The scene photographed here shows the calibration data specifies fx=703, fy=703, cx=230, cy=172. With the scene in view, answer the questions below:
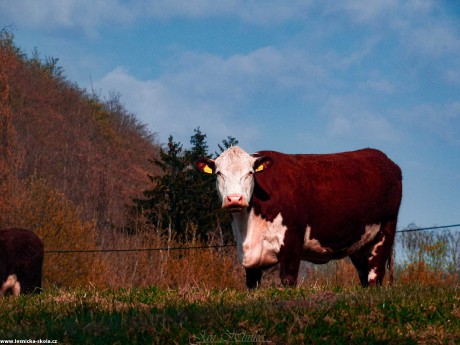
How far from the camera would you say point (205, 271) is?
23.9 meters

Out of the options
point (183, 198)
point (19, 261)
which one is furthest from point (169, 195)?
point (19, 261)

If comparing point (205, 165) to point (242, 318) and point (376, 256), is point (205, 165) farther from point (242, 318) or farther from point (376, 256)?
point (242, 318)

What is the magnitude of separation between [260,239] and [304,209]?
816 millimetres

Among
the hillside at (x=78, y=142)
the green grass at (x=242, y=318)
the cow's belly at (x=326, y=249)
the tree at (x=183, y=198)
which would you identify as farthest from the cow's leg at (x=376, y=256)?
the hillside at (x=78, y=142)

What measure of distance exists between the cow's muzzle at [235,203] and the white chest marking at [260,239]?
509 mm

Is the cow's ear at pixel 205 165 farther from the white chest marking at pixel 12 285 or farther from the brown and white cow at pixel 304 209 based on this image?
the white chest marking at pixel 12 285

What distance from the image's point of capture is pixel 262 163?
10.4 meters

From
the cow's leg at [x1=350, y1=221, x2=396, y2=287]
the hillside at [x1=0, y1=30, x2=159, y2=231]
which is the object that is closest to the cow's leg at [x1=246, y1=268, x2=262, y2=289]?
the cow's leg at [x1=350, y1=221, x2=396, y2=287]

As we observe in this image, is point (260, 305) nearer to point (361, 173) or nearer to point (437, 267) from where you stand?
point (361, 173)

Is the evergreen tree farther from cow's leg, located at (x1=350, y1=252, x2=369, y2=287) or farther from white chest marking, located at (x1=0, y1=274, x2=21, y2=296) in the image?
cow's leg, located at (x1=350, y1=252, x2=369, y2=287)

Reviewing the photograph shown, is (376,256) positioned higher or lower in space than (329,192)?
lower

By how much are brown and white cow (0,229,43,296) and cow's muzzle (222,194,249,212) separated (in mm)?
6837

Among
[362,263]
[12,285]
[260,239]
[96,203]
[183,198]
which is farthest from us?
[96,203]

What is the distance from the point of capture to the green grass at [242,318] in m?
5.63
